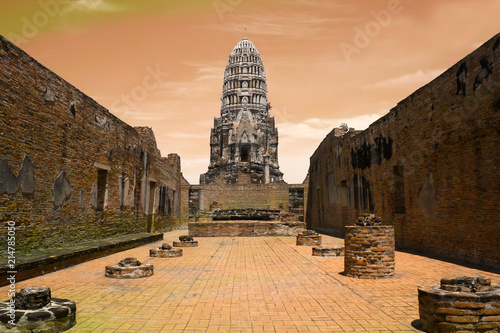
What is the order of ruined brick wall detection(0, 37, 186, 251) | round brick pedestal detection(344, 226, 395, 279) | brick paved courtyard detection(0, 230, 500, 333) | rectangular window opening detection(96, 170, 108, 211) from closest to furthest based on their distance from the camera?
brick paved courtyard detection(0, 230, 500, 333), round brick pedestal detection(344, 226, 395, 279), ruined brick wall detection(0, 37, 186, 251), rectangular window opening detection(96, 170, 108, 211)

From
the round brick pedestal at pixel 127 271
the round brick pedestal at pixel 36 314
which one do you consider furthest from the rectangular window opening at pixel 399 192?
the round brick pedestal at pixel 36 314

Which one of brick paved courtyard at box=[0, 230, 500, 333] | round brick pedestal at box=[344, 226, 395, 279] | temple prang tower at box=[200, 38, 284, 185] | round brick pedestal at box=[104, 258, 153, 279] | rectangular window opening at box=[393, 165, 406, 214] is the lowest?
brick paved courtyard at box=[0, 230, 500, 333]

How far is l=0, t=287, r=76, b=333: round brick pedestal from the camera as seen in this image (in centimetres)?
338

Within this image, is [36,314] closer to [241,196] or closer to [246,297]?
[246,297]

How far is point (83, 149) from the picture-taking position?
32.3 feet

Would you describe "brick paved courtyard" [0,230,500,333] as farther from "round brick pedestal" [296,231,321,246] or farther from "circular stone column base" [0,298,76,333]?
"round brick pedestal" [296,231,321,246]

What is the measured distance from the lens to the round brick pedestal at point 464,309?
338 cm

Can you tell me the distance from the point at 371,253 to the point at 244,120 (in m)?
43.0

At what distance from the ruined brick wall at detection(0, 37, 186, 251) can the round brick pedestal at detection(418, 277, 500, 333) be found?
6601 mm

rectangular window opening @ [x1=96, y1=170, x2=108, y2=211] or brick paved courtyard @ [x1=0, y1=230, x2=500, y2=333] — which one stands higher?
rectangular window opening @ [x1=96, y1=170, x2=108, y2=211]

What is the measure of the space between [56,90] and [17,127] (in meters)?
1.71

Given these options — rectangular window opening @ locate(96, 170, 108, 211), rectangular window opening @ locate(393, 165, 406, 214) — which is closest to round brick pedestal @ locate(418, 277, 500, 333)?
rectangular window opening @ locate(393, 165, 406, 214)

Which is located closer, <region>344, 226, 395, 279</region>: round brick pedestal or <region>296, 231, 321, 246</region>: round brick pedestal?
<region>344, 226, 395, 279</region>: round brick pedestal

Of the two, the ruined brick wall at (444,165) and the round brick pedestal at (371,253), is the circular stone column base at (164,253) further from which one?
the ruined brick wall at (444,165)
